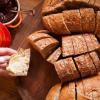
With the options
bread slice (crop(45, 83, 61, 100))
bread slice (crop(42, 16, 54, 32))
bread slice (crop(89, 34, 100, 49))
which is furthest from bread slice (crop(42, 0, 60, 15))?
bread slice (crop(45, 83, 61, 100))

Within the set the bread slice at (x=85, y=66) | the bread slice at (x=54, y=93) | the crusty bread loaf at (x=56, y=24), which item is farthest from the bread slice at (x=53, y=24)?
the bread slice at (x=54, y=93)

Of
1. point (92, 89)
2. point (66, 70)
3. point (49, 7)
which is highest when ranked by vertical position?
point (49, 7)

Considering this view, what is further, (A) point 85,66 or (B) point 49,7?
(B) point 49,7

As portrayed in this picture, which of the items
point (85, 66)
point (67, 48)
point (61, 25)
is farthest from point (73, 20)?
point (85, 66)

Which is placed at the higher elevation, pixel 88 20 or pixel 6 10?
pixel 6 10

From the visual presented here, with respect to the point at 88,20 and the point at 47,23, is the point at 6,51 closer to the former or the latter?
the point at 47,23

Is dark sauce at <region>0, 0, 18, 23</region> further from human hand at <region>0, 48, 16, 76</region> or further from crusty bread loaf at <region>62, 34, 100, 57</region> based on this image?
crusty bread loaf at <region>62, 34, 100, 57</region>
